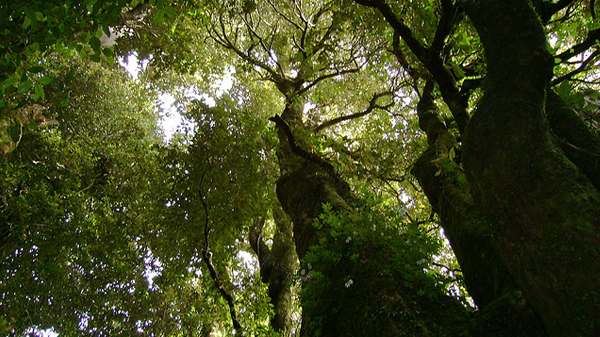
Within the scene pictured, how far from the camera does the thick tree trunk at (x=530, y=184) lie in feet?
5.56

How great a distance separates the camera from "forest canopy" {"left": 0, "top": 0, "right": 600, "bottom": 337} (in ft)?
7.01

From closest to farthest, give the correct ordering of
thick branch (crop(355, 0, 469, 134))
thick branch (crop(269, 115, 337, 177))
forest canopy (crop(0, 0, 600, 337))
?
forest canopy (crop(0, 0, 600, 337)) → thick branch (crop(355, 0, 469, 134)) → thick branch (crop(269, 115, 337, 177))

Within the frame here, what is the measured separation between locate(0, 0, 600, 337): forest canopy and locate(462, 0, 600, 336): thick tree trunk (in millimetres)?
11

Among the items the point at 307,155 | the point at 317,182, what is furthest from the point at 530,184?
the point at 307,155

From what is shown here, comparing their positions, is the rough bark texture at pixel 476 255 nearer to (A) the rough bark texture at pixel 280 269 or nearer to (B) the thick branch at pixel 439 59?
(B) the thick branch at pixel 439 59

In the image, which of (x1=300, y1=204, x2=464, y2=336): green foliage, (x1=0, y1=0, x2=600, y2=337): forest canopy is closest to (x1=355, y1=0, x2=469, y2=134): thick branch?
(x1=0, y1=0, x2=600, y2=337): forest canopy

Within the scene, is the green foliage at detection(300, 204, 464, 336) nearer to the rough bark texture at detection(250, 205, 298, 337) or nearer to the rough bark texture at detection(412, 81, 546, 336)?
the rough bark texture at detection(412, 81, 546, 336)

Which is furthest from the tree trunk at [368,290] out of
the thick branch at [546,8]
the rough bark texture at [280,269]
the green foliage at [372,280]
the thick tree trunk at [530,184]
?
the rough bark texture at [280,269]

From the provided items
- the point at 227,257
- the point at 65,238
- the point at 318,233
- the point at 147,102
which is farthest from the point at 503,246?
the point at 147,102

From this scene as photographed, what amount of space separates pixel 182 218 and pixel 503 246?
21.0 feet

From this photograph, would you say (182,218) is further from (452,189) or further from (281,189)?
(452,189)

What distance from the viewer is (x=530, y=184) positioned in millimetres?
1962

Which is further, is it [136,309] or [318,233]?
[136,309]

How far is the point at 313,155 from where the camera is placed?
617cm
